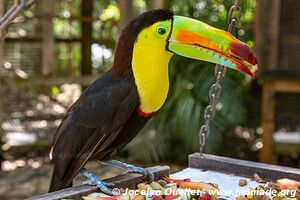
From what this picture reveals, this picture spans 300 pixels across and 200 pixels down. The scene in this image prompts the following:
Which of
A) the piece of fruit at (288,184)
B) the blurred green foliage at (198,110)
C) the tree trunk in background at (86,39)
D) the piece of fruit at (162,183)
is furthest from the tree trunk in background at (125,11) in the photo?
the piece of fruit at (288,184)

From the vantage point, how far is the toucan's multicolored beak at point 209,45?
2.13 metres

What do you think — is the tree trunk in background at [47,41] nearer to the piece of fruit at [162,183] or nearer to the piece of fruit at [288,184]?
the piece of fruit at [162,183]

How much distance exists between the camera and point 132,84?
7.54 feet

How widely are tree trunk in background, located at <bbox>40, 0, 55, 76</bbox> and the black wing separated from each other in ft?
10.0

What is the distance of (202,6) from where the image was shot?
237 inches

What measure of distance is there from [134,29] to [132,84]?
24 cm

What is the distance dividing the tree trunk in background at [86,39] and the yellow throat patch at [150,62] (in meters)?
4.53

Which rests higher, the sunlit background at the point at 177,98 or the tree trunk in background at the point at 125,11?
the tree trunk in background at the point at 125,11

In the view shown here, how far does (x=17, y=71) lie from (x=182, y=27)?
11.9ft

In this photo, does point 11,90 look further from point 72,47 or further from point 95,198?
point 95,198

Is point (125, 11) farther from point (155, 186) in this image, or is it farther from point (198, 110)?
point (155, 186)

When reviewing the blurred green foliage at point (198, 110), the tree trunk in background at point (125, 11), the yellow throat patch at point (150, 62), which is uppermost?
the tree trunk in background at point (125, 11)

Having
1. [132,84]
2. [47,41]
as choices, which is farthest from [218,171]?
[47,41]

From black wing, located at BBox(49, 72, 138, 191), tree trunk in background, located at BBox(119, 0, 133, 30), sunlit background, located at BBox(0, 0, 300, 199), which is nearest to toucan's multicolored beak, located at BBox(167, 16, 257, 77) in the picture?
black wing, located at BBox(49, 72, 138, 191)
